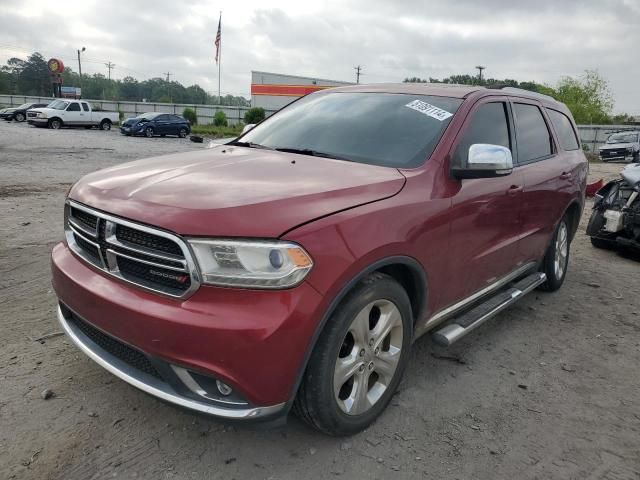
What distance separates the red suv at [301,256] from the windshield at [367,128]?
0.04ft

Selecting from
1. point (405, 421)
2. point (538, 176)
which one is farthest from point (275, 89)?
point (405, 421)

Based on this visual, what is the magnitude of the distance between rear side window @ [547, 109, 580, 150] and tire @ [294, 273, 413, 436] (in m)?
3.03

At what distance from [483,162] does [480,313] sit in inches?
43.7

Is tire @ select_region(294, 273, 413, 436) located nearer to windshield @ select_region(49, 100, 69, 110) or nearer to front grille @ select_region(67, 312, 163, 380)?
front grille @ select_region(67, 312, 163, 380)

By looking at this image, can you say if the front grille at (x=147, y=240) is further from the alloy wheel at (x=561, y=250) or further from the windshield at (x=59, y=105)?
the windshield at (x=59, y=105)

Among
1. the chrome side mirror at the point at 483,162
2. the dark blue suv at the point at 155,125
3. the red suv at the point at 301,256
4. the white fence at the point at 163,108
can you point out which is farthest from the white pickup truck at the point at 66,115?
the chrome side mirror at the point at 483,162

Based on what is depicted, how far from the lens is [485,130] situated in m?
3.52

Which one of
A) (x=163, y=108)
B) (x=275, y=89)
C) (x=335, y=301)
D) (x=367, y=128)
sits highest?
(x=275, y=89)

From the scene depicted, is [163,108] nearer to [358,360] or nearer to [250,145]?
[250,145]

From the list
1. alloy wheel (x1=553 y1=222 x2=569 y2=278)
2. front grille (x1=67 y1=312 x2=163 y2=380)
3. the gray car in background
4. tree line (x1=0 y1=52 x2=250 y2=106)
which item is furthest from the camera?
tree line (x1=0 y1=52 x2=250 y2=106)

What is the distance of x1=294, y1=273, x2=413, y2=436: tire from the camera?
2.30 metres

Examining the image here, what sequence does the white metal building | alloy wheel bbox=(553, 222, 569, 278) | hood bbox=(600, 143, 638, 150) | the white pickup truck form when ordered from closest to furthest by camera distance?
alloy wheel bbox=(553, 222, 569, 278), hood bbox=(600, 143, 638, 150), the white pickup truck, the white metal building

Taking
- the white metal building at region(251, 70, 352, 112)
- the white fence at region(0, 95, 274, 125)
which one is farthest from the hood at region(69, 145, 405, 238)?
the white metal building at region(251, 70, 352, 112)

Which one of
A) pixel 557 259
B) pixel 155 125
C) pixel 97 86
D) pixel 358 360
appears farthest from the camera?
pixel 97 86
